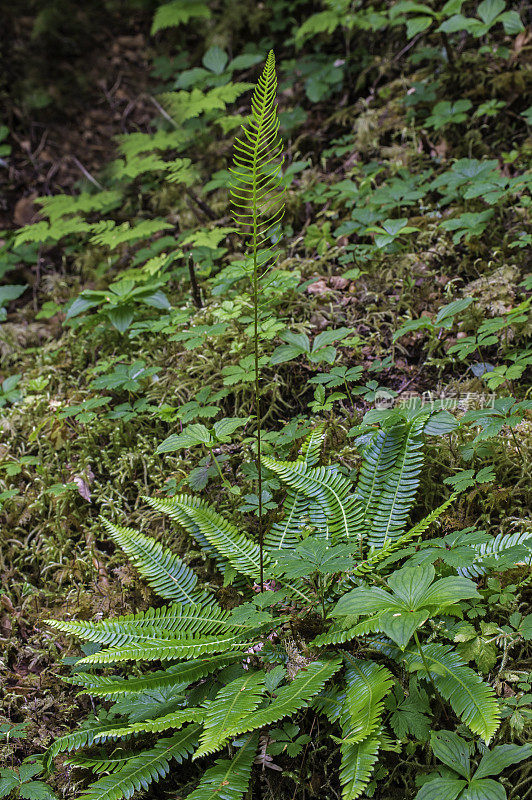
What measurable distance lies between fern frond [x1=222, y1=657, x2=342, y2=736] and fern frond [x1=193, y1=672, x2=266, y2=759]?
3 centimetres

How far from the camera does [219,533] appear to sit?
2395mm

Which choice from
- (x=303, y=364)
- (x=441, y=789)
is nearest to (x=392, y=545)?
(x=441, y=789)

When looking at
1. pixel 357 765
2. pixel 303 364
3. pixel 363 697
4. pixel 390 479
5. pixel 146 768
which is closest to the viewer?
pixel 357 765

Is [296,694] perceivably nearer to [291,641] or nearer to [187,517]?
[291,641]

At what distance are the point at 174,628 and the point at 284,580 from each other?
1.51ft

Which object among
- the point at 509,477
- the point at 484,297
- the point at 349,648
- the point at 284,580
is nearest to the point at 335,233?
the point at 484,297

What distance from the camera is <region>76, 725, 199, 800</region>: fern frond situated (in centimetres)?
179

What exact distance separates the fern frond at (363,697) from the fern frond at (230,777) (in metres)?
0.34

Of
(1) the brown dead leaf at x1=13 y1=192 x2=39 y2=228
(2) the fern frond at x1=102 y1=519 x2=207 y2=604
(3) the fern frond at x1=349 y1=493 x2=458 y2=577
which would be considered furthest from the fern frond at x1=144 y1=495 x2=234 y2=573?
(1) the brown dead leaf at x1=13 y1=192 x2=39 y2=228

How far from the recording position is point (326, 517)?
2311mm

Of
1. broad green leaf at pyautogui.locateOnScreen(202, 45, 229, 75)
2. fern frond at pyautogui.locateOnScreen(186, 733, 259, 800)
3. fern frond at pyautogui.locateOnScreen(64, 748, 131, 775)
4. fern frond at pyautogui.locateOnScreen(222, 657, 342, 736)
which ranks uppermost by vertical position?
broad green leaf at pyautogui.locateOnScreen(202, 45, 229, 75)

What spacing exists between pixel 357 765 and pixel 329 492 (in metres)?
1.00

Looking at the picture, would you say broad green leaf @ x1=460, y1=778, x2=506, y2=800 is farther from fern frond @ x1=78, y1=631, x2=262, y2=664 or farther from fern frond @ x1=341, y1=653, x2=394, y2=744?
fern frond @ x1=78, y1=631, x2=262, y2=664

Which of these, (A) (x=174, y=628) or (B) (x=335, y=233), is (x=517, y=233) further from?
(A) (x=174, y=628)
